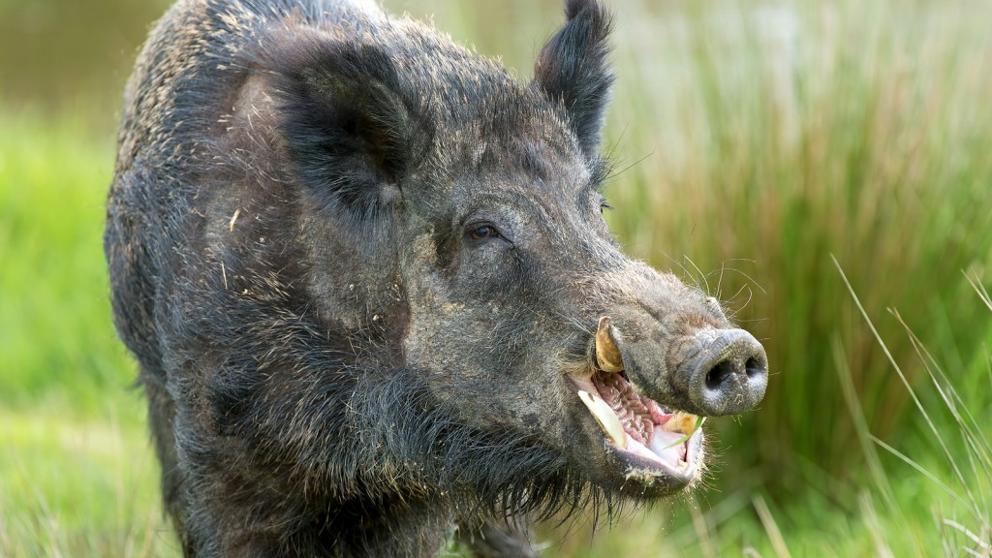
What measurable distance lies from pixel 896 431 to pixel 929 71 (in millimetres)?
1742

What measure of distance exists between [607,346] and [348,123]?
125cm

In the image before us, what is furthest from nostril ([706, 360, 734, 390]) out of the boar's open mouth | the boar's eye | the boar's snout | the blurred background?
the blurred background

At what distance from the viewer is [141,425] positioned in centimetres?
752

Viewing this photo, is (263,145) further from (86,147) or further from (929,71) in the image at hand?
(86,147)

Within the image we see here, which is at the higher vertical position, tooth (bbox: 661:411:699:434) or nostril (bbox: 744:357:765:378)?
nostril (bbox: 744:357:765:378)

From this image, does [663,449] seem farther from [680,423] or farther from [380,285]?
[380,285]

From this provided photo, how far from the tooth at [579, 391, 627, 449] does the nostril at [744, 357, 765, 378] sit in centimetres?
43

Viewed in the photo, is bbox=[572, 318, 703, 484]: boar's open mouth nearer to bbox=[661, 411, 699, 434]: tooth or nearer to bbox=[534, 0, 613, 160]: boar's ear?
bbox=[661, 411, 699, 434]: tooth

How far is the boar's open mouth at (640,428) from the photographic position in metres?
3.43

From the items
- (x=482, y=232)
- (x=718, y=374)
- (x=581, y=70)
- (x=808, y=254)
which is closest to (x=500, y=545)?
(x=482, y=232)

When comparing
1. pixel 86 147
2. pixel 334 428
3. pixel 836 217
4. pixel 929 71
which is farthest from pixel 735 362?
pixel 86 147

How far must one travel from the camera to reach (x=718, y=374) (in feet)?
10.5

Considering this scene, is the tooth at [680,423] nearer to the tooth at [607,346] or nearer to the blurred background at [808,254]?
the tooth at [607,346]

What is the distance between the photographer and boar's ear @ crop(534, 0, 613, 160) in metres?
4.48
